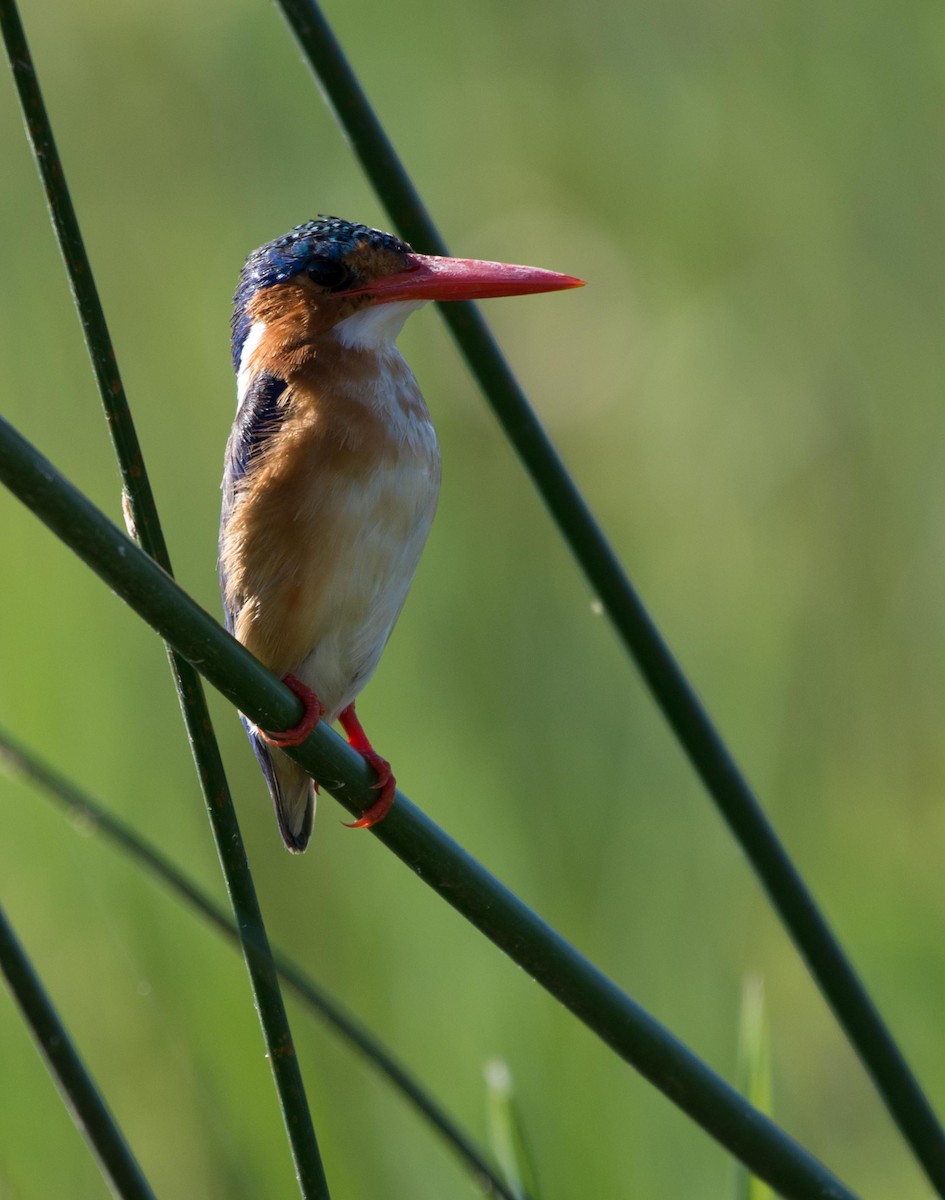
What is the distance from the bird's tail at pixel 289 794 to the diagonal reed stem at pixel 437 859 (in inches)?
18.2

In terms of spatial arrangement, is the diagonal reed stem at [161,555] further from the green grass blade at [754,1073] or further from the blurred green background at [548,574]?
the blurred green background at [548,574]

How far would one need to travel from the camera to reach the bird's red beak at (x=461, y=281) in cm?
107

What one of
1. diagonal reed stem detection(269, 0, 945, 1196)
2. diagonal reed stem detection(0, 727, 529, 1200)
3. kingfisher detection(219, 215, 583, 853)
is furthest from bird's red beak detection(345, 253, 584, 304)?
diagonal reed stem detection(0, 727, 529, 1200)

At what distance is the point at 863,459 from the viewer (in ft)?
7.60

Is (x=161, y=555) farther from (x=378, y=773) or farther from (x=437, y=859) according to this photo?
(x=378, y=773)

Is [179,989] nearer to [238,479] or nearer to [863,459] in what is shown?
[238,479]

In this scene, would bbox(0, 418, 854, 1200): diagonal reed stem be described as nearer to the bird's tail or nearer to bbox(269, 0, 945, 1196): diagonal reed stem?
bbox(269, 0, 945, 1196): diagonal reed stem

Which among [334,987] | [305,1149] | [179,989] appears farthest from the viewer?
[334,987]

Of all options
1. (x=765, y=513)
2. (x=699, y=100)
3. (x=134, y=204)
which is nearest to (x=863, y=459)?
(x=765, y=513)

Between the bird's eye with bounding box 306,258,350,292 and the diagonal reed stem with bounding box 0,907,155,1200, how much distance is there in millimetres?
807

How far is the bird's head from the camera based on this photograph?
1295 millimetres

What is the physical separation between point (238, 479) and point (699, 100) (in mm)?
1437

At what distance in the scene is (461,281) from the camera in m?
1.12

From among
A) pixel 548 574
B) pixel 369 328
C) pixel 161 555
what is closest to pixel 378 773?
pixel 161 555
